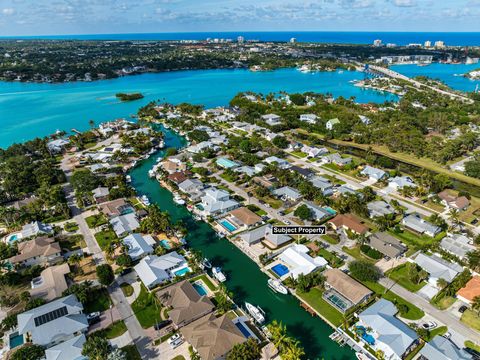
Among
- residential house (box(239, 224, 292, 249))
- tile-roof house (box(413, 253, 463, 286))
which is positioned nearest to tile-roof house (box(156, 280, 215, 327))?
residential house (box(239, 224, 292, 249))

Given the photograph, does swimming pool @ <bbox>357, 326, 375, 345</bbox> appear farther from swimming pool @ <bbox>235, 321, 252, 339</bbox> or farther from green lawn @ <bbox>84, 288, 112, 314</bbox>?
green lawn @ <bbox>84, 288, 112, 314</bbox>

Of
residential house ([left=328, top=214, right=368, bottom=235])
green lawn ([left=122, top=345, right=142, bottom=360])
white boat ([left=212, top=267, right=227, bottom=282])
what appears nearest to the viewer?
green lawn ([left=122, top=345, right=142, bottom=360])

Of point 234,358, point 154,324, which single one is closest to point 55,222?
point 154,324

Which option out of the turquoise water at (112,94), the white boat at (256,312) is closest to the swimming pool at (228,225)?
the white boat at (256,312)

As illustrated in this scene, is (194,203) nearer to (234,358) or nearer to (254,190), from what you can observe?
(254,190)

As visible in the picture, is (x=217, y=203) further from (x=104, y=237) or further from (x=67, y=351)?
(x=67, y=351)

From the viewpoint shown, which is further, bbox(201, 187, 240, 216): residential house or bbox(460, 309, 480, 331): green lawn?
bbox(201, 187, 240, 216): residential house

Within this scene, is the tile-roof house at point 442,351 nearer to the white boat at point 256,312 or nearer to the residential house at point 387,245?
the residential house at point 387,245
